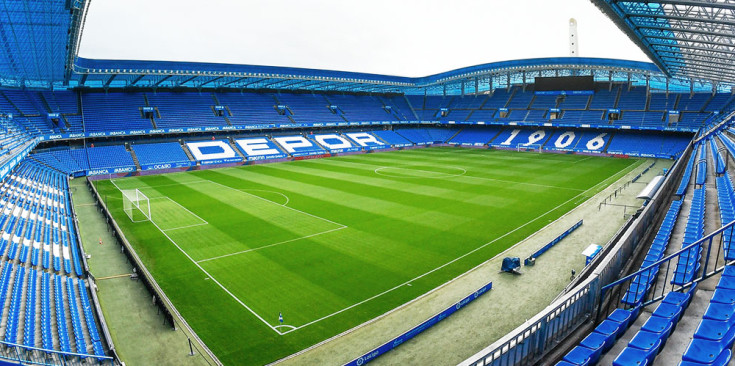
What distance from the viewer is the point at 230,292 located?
1664cm

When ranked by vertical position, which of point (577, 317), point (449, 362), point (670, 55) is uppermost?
point (670, 55)

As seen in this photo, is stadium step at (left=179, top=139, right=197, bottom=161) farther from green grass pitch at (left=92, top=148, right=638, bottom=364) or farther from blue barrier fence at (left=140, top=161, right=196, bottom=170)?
green grass pitch at (left=92, top=148, right=638, bottom=364)

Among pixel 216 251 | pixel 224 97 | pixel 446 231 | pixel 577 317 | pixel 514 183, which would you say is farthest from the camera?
pixel 224 97

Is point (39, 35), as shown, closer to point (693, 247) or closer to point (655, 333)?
point (655, 333)

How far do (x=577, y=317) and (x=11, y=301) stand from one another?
14.6 metres

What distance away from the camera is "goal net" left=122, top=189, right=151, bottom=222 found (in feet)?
90.5

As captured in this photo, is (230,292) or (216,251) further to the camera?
(216,251)

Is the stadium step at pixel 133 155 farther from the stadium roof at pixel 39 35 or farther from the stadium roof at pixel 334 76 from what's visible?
the stadium roof at pixel 39 35

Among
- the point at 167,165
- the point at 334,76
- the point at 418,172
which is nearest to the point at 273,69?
the point at 334,76

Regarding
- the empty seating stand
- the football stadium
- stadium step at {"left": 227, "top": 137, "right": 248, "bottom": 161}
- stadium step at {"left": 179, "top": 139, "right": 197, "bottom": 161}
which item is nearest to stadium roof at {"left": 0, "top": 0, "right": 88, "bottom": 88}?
the football stadium

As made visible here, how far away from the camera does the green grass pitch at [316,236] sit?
14.9 meters

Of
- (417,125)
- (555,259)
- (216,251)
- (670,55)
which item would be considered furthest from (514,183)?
(417,125)

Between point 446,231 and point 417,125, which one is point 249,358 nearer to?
point 446,231

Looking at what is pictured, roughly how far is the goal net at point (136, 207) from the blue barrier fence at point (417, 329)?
20.4 m
